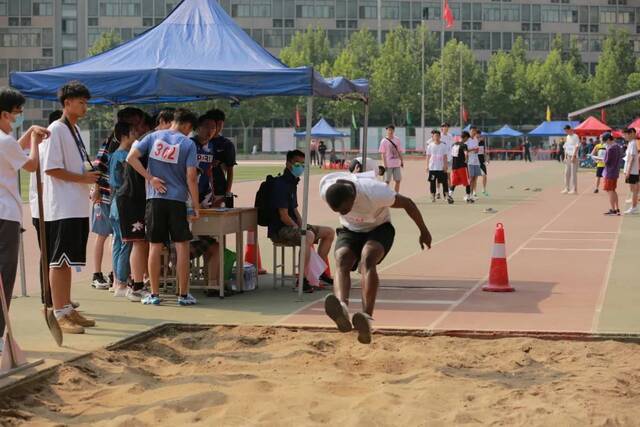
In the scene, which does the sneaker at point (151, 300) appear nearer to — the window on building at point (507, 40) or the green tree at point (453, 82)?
the green tree at point (453, 82)

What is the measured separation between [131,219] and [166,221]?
54cm

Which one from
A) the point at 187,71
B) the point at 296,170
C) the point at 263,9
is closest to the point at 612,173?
the point at 296,170

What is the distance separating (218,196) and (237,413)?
631 cm

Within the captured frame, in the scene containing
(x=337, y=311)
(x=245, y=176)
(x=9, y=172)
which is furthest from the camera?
(x=245, y=176)

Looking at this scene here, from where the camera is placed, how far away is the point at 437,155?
27.9 metres

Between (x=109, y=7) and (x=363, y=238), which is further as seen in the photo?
(x=109, y=7)

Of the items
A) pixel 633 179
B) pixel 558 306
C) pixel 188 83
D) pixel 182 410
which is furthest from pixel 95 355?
pixel 633 179

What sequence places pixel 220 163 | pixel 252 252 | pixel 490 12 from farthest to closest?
pixel 490 12
pixel 252 252
pixel 220 163

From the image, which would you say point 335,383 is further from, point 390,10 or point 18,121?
point 390,10

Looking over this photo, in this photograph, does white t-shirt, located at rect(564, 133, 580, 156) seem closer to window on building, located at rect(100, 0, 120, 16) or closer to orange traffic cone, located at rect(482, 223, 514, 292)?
orange traffic cone, located at rect(482, 223, 514, 292)

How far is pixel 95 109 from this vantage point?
98688mm

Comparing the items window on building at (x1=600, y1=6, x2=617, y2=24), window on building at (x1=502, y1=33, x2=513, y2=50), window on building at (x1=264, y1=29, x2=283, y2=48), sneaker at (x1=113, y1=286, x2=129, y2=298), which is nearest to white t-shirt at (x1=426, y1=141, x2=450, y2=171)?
sneaker at (x1=113, y1=286, x2=129, y2=298)

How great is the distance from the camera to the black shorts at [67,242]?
9648 mm

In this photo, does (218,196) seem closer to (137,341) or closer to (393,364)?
(137,341)
